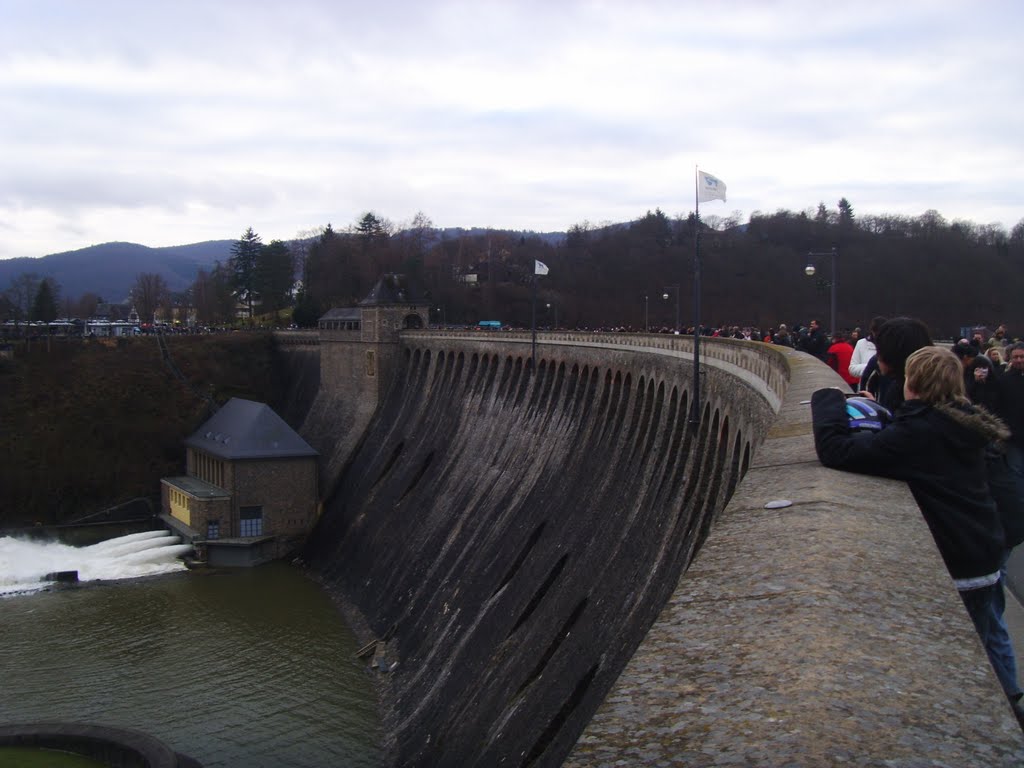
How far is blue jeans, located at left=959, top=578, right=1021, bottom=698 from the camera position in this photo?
4.86 metres

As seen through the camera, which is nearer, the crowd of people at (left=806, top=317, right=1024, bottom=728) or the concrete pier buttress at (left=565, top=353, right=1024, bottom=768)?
the concrete pier buttress at (left=565, top=353, right=1024, bottom=768)

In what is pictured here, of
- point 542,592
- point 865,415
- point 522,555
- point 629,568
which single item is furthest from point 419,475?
point 865,415

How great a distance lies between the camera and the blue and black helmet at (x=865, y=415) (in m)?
5.93

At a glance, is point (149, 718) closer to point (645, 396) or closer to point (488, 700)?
point (488, 700)

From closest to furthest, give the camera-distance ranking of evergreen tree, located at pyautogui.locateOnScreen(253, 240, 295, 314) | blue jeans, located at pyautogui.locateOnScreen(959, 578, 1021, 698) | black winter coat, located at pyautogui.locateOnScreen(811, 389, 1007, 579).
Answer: black winter coat, located at pyautogui.locateOnScreen(811, 389, 1007, 579) < blue jeans, located at pyautogui.locateOnScreen(959, 578, 1021, 698) < evergreen tree, located at pyautogui.locateOnScreen(253, 240, 295, 314)

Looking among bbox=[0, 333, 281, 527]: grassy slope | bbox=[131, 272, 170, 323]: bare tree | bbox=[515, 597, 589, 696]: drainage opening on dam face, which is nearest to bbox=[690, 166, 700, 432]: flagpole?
bbox=[515, 597, 589, 696]: drainage opening on dam face

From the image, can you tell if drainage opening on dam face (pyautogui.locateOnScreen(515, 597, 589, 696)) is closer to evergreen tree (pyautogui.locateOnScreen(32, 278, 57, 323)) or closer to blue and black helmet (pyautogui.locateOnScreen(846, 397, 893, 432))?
blue and black helmet (pyautogui.locateOnScreen(846, 397, 893, 432))

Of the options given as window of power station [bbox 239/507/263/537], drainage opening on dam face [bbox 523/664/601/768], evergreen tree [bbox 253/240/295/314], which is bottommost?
window of power station [bbox 239/507/263/537]

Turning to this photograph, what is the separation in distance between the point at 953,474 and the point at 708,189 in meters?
13.0

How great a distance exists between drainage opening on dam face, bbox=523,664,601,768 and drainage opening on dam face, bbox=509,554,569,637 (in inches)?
200

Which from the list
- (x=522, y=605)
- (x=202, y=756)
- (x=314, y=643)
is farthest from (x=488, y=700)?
(x=314, y=643)

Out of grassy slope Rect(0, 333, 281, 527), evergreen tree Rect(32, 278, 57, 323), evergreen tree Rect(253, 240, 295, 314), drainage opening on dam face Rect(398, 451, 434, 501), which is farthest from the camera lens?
evergreen tree Rect(253, 240, 295, 314)

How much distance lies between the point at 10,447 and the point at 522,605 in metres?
35.5

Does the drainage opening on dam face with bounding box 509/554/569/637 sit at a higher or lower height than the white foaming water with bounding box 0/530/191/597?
higher
